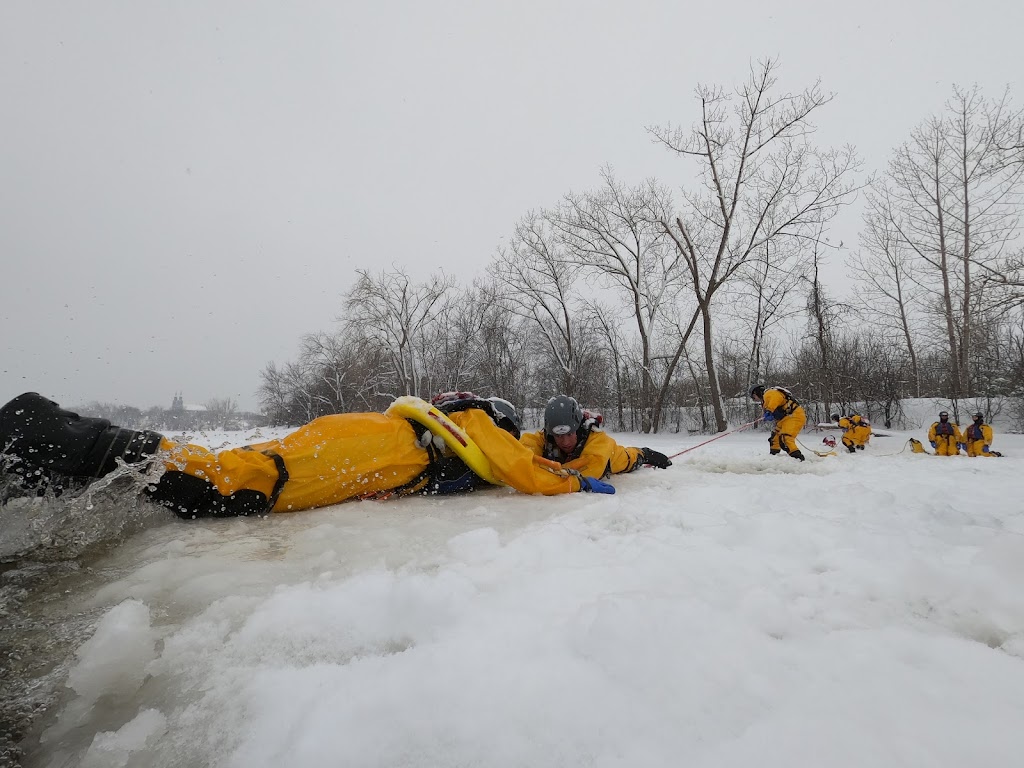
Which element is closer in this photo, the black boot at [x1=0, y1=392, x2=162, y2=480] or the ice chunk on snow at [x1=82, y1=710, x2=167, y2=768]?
the ice chunk on snow at [x1=82, y1=710, x2=167, y2=768]

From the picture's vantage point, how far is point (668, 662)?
3.09ft

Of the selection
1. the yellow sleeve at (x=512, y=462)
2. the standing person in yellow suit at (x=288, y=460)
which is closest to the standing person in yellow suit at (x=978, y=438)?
the standing person in yellow suit at (x=288, y=460)

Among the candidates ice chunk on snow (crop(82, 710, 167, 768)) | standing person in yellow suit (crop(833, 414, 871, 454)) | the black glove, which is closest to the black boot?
ice chunk on snow (crop(82, 710, 167, 768))

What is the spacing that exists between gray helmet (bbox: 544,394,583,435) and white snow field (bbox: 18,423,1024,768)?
5.87 ft

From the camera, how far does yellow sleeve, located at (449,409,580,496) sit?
3188 mm

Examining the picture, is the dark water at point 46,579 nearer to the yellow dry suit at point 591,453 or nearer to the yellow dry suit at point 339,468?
the yellow dry suit at point 339,468

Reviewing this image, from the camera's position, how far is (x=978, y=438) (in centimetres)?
879

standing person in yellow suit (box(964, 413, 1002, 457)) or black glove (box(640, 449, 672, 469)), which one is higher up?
black glove (box(640, 449, 672, 469))

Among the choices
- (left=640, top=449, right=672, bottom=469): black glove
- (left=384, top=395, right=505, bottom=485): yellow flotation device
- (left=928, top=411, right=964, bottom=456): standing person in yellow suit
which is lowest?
(left=928, top=411, right=964, bottom=456): standing person in yellow suit

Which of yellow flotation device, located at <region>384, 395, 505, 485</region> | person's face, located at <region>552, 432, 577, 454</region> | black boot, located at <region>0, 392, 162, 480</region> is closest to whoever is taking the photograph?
black boot, located at <region>0, 392, 162, 480</region>

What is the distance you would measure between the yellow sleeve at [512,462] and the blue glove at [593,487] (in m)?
0.07

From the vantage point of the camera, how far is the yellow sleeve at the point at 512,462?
319cm

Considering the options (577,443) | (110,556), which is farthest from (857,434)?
(110,556)

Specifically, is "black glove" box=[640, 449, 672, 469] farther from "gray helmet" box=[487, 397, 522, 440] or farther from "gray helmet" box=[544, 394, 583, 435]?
"gray helmet" box=[487, 397, 522, 440]
